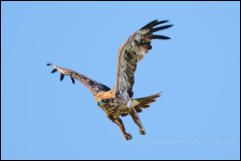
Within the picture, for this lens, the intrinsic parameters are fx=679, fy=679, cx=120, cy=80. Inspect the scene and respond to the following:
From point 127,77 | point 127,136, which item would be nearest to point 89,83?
point 127,77

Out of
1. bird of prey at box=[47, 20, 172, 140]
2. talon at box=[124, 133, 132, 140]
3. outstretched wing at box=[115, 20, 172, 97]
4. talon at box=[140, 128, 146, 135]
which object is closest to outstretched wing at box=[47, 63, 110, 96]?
bird of prey at box=[47, 20, 172, 140]

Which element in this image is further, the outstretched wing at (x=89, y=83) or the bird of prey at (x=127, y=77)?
the outstretched wing at (x=89, y=83)

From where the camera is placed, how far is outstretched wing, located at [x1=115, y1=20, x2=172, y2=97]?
1464cm

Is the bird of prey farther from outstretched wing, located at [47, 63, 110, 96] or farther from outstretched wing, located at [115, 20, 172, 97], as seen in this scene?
outstretched wing, located at [47, 63, 110, 96]

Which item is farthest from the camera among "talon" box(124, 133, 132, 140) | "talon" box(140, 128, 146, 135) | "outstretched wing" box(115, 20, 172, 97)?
"talon" box(124, 133, 132, 140)

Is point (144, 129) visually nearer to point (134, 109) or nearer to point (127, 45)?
point (134, 109)

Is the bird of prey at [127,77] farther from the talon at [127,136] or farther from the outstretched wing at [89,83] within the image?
the talon at [127,136]

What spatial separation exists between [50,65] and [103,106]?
3.39 meters

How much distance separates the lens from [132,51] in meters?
14.7

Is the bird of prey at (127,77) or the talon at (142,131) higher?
the bird of prey at (127,77)

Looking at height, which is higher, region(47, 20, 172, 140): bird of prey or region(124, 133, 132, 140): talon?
region(47, 20, 172, 140): bird of prey

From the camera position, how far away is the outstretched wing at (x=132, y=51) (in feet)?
48.0

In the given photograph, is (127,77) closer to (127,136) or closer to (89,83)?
(89,83)

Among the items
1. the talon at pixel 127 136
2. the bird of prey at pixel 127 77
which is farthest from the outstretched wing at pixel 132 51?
the talon at pixel 127 136
